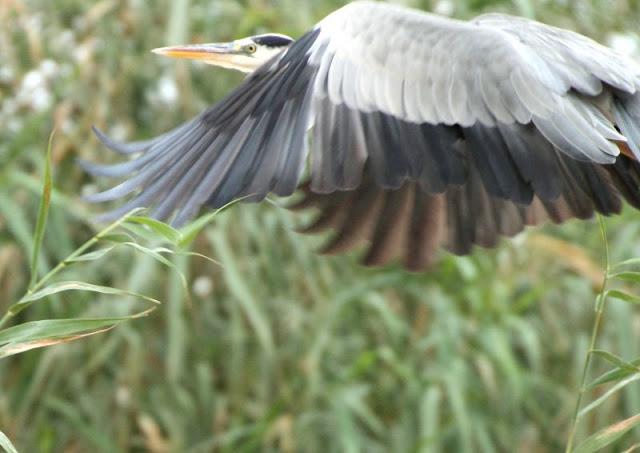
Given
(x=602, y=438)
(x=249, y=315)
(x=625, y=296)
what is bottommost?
(x=249, y=315)

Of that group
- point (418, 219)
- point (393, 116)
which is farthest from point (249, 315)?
point (393, 116)

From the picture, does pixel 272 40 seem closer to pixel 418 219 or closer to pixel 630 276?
pixel 418 219

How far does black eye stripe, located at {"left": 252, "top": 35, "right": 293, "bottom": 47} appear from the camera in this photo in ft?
9.16

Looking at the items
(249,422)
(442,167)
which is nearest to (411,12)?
(442,167)

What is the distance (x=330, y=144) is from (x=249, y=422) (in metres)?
1.88

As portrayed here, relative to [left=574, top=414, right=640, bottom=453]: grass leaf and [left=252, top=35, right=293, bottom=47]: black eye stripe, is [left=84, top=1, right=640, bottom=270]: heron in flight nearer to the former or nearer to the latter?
[left=252, top=35, right=293, bottom=47]: black eye stripe

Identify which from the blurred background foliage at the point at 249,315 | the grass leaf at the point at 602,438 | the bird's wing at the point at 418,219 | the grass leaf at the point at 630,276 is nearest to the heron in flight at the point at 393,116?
the bird's wing at the point at 418,219

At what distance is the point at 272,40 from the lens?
2795 millimetres

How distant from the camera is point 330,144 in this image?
231 cm

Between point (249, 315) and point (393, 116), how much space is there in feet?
5.03

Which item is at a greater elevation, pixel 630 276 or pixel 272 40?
pixel 272 40

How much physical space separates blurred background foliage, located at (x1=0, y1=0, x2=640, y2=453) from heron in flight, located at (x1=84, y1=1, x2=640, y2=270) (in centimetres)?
121

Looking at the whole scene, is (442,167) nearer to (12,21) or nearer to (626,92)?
(626,92)

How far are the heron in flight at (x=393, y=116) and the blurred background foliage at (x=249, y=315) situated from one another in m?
1.21
